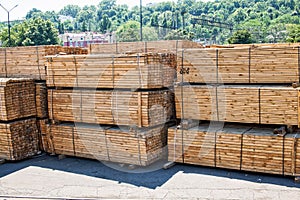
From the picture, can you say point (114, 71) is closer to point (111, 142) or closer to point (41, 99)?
point (111, 142)

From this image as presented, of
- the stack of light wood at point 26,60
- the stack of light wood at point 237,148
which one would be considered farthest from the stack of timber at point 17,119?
the stack of light wood at point 237,148

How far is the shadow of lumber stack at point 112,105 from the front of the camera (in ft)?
30.9

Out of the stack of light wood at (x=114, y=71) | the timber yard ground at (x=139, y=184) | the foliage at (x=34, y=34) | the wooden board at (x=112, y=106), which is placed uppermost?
the foliage at (x=34, y=34)

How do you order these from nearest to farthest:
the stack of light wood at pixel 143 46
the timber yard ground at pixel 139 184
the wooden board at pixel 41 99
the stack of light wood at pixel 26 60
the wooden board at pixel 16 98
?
1. the timber yard ground at pixel 139 184
2. the wooden board at pixel 16 98
3. the wooden board at pixel 41 99
4. the stack of light wood at pixel 26 60
5. the stack of light wood at pixel 143 46

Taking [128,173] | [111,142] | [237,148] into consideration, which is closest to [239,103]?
[237,148]

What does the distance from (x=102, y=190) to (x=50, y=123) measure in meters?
3.64

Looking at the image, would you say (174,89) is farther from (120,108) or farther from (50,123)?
(50,123)

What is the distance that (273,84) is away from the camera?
8945mm

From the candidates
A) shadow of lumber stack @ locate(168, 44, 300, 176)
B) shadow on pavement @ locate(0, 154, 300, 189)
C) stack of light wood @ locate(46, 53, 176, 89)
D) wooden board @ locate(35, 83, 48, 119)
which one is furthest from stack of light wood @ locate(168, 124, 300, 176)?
wooden board @ locate(35, 83, 48, 119)

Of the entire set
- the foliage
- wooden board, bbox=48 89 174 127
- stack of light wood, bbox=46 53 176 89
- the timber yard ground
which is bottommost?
the timber yard ground

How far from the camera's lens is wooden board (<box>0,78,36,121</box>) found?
10.5 meters

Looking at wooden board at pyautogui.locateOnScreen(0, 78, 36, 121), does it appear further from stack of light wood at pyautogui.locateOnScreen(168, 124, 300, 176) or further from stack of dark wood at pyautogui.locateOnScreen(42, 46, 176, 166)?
stack of light wood at pyautogui.locateOnScreen(168, 124, 300, 176)

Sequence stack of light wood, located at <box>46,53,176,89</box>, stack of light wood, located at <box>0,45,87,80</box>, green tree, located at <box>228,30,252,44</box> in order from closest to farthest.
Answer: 1. stack of light wood, located at <box>46,53,176,89</box>
2. stack of light wood, located at <box>0,45,87,80</box>
3. green tree, located at <box>228,30,252,44</box>

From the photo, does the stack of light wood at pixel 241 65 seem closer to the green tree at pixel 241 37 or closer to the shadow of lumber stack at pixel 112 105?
the shadow of lumber stack at pixel 112 105
